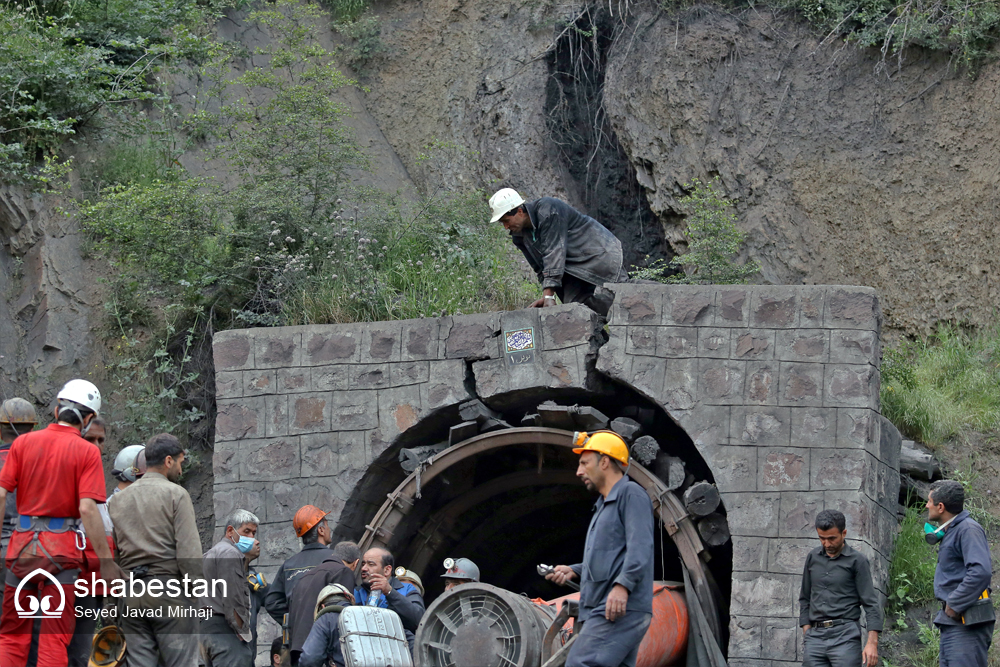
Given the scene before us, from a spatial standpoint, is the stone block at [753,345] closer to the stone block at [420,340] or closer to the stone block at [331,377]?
the stone block at [420,340]

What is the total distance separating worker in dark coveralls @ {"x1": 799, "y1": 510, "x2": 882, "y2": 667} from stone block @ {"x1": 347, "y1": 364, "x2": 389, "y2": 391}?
3.42 meters

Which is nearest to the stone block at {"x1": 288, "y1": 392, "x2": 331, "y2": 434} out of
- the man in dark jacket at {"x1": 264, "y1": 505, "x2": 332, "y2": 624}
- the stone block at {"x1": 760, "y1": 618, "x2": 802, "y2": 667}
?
the man in dark jacket at {"x1": 264, "y1": 505, "x2": 332, "y2": 624}

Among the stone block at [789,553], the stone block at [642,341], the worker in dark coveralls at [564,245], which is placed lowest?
the stone block at [789,553]

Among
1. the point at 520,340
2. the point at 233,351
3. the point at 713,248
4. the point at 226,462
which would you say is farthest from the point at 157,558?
the point at 713,248

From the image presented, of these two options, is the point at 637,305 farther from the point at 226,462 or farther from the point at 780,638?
the point at 226,462

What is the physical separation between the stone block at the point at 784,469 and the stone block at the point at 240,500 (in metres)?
3.68

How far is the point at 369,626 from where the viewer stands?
5.81m

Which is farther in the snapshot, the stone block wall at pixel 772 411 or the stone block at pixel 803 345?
the stone block at pixel 803 345

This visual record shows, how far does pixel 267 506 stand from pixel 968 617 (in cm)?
490

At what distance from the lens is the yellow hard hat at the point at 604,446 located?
17.4 feet

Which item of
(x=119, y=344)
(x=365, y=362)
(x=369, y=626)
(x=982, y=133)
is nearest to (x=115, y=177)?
(x=119, y=344)

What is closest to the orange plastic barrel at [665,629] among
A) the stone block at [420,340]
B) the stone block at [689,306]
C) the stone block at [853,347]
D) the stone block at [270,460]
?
→ the stone block at [689,306]

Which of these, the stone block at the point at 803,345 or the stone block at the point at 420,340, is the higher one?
the stone block at the point at 420,340

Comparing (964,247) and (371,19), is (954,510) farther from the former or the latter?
(371,19)
